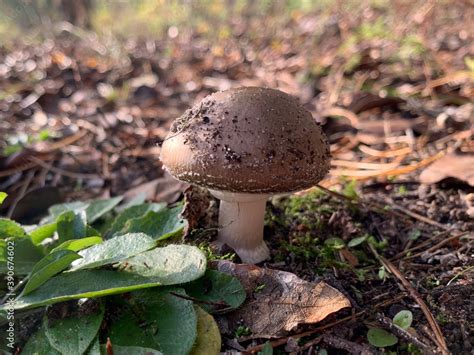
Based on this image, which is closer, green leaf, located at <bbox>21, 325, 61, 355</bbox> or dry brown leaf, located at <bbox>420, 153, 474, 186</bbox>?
green leaf, located at <bbox>21, 325, 61, 355</bbox>

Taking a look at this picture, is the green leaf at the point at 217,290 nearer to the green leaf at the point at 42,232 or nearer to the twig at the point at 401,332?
the twig at the point at 401,332

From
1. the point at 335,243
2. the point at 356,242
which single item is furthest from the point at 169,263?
the point at 356,242

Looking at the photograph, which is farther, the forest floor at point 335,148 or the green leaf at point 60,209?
the green leaf at point 60,209

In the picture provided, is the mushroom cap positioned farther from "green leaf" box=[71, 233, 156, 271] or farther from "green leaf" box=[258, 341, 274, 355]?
"green leaf" box=[258, 341, 274, 355]

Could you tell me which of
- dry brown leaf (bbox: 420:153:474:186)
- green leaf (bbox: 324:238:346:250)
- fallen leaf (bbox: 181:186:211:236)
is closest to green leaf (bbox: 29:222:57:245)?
fallen leaf (bbox: 181:186:211:236)

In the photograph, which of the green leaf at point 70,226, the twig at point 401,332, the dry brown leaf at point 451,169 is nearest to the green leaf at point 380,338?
the twig at point 401,332

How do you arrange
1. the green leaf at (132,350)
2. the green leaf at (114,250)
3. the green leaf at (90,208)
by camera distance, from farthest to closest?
the green leaf at (90,208)
the green leaf at (114,250)
the green leaf at (132,350)

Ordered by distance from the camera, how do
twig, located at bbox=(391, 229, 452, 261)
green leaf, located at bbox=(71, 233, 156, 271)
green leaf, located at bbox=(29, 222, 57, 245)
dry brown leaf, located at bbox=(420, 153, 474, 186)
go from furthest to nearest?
1. dry brown leaf, located at bbox=(420, 153, 474, 186)
2. twig, located at bbox=(391, 229, 452, 261)
3. green leaf, located at bbox=(29, 222, 57, 245)
4. green leaf, located at bbox=(71, 233, 156, 271)
